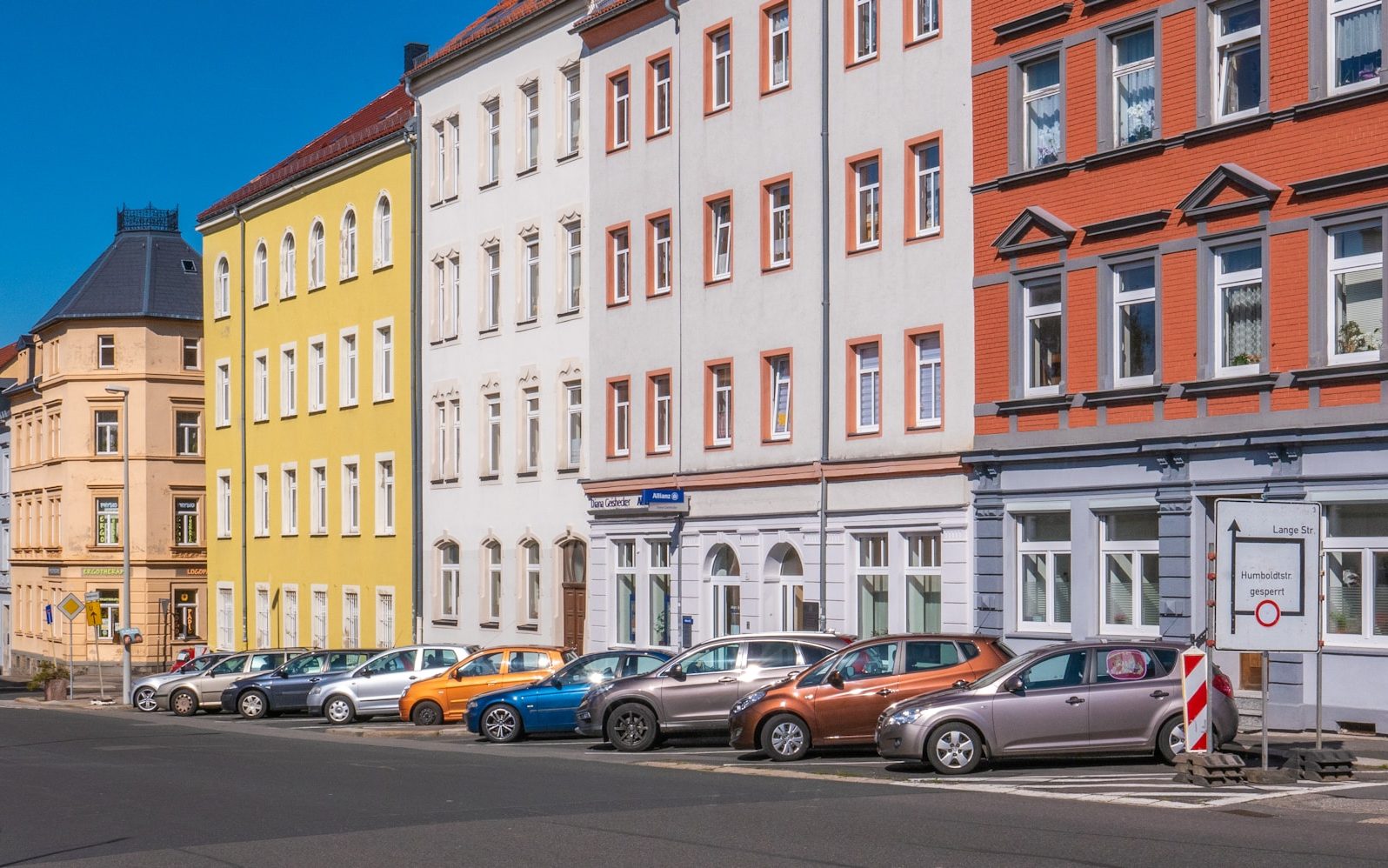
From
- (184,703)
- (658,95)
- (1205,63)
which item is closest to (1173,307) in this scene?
(1205,63)

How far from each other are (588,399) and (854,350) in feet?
31.2

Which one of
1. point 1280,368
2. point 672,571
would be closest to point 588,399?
point 672,571

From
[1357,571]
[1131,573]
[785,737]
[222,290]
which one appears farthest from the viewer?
[222,290]

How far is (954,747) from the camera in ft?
70.1

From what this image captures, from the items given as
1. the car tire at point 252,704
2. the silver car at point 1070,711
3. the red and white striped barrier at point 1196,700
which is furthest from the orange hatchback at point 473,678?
the red and white striped barrier at point 1196,700

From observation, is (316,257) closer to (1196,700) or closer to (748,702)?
(748,702)

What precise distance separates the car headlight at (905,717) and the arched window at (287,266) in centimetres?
3961

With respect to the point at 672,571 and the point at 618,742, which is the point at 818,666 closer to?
the point at 618,742

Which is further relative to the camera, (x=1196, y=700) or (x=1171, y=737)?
(x=1171, y=737)

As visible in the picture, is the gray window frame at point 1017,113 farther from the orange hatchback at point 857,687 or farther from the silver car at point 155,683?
the silver car at point 155,683

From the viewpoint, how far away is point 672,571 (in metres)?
40.0

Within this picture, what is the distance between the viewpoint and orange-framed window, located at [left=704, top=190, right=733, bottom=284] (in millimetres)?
38875

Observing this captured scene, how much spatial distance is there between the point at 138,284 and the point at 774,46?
4453 centimetres

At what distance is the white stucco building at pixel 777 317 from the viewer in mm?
32969
